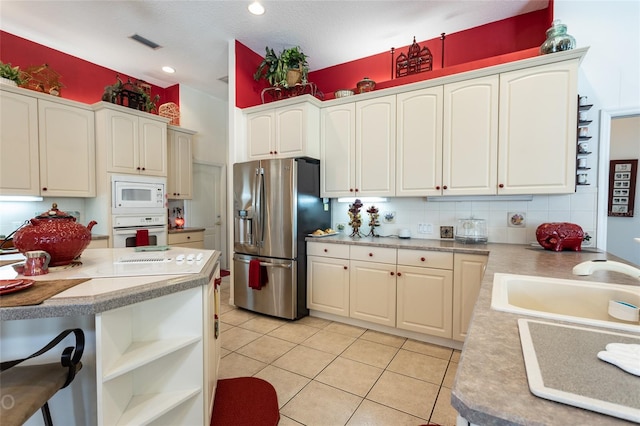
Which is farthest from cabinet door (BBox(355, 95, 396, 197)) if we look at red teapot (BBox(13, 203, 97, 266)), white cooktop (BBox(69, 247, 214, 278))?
red teapot (BBox(13, 203, 97, 266))

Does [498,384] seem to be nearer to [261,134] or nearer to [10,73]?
[261,134]

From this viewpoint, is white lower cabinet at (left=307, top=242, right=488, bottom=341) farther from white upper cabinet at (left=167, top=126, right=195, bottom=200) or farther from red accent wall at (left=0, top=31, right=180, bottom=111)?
red accent wall at (left=0, top=31, right=180, bottom=111)

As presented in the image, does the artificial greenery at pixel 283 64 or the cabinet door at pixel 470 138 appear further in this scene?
the artificial greenery at pixel 283 64

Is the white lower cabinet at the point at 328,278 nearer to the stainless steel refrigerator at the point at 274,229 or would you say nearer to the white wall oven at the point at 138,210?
the stainless steel refrigerator at the point at 274,229

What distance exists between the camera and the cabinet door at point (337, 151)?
3191 mm

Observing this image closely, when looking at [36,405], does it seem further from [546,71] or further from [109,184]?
[546,71]

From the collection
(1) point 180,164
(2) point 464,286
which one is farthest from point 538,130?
(1) point 180,164

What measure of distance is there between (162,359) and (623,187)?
15.2 ft

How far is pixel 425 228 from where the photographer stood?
3.10m

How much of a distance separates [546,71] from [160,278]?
120 inches

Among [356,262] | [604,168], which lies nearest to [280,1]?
[356,262]

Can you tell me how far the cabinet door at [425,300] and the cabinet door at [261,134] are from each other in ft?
6.64

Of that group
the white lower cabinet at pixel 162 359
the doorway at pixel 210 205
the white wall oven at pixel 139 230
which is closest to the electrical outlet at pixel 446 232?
the white lower cabinet at pixel 162 359

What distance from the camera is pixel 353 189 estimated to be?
10.4 feet
